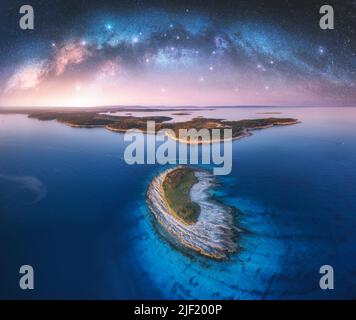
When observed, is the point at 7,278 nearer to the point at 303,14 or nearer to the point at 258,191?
the point at 258,191

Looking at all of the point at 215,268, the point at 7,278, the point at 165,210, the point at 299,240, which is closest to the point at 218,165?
the point at 165,210

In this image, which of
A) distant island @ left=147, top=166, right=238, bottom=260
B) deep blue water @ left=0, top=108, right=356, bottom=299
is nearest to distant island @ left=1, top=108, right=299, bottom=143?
deep blue water @ left=0, top=108, right=356, bottom=299

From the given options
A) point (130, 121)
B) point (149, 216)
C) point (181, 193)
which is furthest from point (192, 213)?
point (130, 121)

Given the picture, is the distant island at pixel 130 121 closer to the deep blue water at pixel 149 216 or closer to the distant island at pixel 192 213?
the deep blue water at pixel 149 216

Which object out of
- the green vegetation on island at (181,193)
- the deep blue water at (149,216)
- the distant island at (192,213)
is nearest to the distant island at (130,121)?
the deep blue water at (149,216)

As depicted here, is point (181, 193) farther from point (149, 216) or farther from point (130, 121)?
point (130, 121)

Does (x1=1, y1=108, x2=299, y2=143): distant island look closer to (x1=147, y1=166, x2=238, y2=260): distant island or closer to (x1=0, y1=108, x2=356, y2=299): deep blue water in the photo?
(x1=0, y1=108, x2=356, y2=299): deep blue water

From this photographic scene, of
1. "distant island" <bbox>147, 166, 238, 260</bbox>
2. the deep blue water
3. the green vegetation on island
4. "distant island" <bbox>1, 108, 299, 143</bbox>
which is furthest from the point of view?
"distant island" <bbox>1, 108, 299, 143</bbox>
